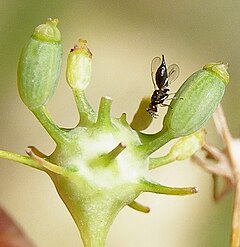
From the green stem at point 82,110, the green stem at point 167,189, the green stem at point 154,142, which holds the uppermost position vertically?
the green stem at point 82,110

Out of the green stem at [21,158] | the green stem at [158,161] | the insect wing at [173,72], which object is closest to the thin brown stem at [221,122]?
the insect wing at [173,72]

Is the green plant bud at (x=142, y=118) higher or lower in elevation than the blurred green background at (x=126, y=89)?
higher

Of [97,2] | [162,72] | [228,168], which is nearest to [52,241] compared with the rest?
[97,2]

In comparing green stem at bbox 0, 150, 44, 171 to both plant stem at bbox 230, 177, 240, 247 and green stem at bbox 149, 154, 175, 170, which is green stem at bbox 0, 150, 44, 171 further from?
plant stem at bbox 230, 177, 240, 247

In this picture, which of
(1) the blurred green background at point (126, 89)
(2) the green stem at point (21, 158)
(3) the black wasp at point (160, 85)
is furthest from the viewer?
(1) the blurred green background at point (126, 89)

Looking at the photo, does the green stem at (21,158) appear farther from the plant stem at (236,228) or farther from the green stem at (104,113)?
the plant stem at (236,228)

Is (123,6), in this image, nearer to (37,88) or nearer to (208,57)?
(208,57)

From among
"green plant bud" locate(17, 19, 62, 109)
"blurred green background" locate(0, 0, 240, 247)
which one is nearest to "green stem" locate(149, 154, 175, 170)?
"green plant bud" locate(17, 19, 62, 109)

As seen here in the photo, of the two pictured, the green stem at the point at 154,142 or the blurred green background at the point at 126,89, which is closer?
the green stem at the point at 154,142
